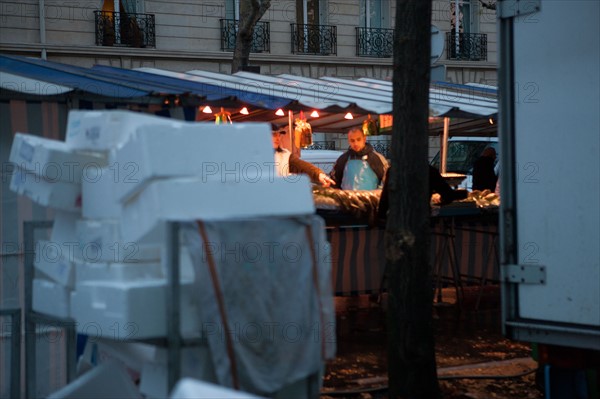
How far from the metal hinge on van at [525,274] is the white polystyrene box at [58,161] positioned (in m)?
2.39

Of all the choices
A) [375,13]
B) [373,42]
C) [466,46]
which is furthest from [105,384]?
[466,46]

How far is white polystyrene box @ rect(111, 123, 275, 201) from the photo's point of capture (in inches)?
174

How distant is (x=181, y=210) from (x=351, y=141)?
759 centimetres

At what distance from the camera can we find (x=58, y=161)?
4.90 meters

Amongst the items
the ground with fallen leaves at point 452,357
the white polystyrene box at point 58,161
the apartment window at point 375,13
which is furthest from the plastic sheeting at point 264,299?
the apartment window at point 375,13

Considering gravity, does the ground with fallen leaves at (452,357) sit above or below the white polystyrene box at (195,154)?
below

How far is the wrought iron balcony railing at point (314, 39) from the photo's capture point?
2688 cm

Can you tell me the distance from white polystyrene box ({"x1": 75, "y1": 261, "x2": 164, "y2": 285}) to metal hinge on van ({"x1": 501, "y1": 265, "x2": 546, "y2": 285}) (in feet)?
6.82

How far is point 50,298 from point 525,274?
105 inches

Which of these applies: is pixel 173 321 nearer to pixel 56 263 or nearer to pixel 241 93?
pixel 56 263

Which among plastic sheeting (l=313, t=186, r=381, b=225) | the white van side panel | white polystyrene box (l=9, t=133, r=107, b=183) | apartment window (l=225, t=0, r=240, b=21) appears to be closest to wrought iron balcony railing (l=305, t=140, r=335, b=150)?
apartment window (l=225, t=0, r=240, b=21)

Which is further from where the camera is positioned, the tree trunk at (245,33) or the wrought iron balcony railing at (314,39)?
the wrought iron balcony railing at (314,39)

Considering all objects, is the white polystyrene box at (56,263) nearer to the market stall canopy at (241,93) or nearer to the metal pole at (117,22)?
the market stall canopy at (241,93)

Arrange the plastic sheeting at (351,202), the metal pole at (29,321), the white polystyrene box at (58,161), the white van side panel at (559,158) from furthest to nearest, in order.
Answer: the plastic sheeting at (351,202) < the metal pole at (29,321) < the white van side panel at (559,158) < the white polystyrene box at (58,161)
